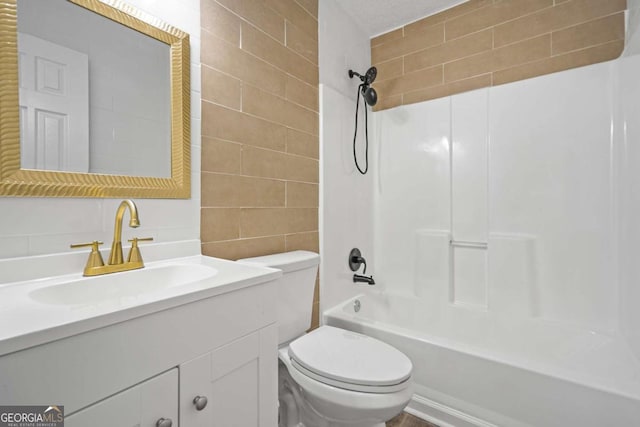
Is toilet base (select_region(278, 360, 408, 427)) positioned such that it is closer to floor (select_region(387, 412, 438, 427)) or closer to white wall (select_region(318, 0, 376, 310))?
floor (select_region(387, 412, 438, 427))

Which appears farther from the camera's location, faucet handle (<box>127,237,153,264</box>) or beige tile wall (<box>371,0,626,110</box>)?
beige tile wall (<box>371,0,626,110</box>)

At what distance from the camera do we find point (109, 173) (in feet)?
3.21

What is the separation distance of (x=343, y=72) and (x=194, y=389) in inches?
80.8

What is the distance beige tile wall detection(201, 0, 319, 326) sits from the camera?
→ 1289 mm

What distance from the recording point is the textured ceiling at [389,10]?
2014mm

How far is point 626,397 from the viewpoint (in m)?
1.04

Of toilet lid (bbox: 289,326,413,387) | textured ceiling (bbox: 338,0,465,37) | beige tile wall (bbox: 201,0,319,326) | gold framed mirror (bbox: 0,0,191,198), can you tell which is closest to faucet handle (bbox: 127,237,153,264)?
gold framed mirror (bbox: 0,0,191,198)

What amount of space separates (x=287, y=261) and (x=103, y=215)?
715 mm

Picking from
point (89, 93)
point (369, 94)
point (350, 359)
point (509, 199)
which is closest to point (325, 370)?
point (350, 359)

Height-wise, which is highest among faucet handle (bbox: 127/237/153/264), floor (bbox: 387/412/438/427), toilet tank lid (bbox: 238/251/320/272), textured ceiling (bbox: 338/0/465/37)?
textured ceiling (bbox: 338/0/465/37)

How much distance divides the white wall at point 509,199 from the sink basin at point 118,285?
1.65 m

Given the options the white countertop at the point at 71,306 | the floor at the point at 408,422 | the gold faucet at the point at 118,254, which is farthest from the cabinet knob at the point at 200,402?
the floor at the point at 408,422

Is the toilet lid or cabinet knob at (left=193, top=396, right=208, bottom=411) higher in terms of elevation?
cabinet knob at (left=193, top=396, right=208, bottom=411)

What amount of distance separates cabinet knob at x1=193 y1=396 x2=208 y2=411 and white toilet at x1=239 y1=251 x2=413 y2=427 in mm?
499
